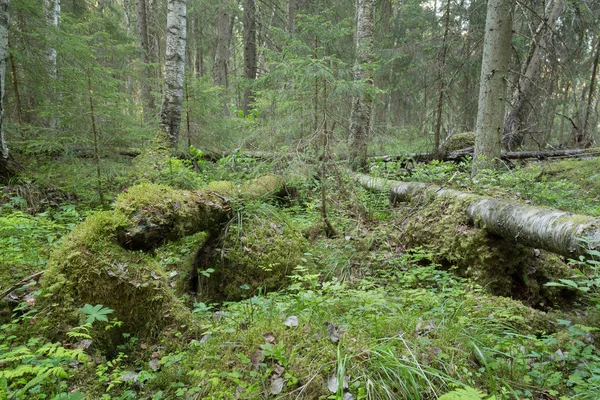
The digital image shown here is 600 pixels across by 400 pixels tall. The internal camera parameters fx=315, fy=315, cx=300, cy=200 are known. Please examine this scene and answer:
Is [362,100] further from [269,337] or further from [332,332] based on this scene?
[269,337]

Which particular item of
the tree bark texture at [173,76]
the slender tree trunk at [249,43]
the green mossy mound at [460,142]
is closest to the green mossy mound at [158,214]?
the tree bark texture at [173,76]

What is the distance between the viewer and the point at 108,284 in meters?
2.62

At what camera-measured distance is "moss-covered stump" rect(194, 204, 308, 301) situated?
12.5ft

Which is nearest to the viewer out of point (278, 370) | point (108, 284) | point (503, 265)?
point (278, 370)

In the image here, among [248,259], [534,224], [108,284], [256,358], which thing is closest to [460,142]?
[534,224]

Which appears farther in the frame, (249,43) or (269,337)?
(249,43)

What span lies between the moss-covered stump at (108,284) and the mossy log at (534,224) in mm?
3296

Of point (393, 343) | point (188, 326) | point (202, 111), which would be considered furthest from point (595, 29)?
point (188, 326)

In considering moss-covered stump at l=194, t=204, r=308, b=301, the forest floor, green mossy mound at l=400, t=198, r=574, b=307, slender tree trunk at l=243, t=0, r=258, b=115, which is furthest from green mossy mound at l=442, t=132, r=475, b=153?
moss-covered stump at l=194, t=204, r=308, b=301

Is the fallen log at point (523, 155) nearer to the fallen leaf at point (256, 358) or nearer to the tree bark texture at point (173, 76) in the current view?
the tree bark texture at point (173, 76)

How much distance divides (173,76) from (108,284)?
20.8 ft

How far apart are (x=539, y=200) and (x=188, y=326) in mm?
4675

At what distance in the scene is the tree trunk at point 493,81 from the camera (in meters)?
5.65

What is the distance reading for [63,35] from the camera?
662 cm
